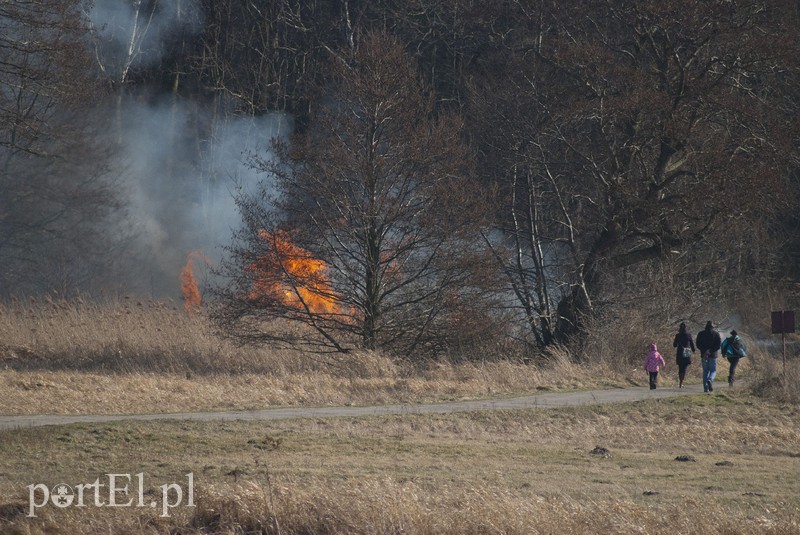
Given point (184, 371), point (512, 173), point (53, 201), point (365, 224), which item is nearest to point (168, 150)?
point (53, 201)

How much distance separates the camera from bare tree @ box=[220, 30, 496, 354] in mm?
26797

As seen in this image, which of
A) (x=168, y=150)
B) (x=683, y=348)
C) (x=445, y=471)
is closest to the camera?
(x=445, y=471)

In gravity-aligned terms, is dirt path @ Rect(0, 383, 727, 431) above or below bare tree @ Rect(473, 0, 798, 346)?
below

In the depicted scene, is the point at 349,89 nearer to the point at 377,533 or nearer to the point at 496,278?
the point at 496,278

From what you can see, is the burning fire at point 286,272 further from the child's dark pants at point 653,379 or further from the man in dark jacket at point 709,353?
the man in dark jacket at point 709,353

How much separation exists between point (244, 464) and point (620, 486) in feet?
14.3

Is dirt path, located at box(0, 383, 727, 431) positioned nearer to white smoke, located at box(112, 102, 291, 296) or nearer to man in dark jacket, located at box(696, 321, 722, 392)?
man in dark jacket, located at box(696, 321, 722, 392)

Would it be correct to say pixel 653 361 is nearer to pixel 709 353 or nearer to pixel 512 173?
pixel 709 353

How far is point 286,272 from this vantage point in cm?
2680

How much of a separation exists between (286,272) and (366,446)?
1237 cm

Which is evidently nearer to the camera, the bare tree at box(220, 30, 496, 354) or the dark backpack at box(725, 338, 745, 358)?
the dark backpack at box(725, 338, 745, 358)

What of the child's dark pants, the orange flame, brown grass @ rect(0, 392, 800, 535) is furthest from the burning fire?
brown grass @ rect(0, 392, 800, 535)

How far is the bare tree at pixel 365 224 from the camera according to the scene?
1055 inches

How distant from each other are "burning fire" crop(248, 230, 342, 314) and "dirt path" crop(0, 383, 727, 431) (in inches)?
279
